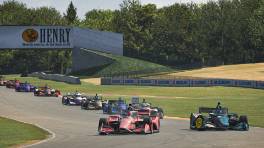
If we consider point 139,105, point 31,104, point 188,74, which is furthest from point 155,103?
point 188,74

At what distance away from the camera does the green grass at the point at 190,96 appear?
53.7 metres

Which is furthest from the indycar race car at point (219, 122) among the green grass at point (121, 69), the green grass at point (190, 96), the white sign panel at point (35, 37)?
the green grass at point (121, 69)

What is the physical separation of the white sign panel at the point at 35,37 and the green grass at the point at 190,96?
7.32 meters

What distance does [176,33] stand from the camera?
155 m

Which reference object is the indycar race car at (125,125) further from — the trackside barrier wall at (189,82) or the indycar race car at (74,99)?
the trackside barrier wall at (189,82)

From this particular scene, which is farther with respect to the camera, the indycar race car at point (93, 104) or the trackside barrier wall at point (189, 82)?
the trackside barrier wall at point (189, 82)

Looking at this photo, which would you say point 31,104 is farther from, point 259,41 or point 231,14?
point 231,14

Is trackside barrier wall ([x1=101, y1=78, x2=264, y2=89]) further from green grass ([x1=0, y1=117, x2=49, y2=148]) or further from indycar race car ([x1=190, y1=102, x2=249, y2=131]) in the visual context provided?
green grass ([x1=0, y1=117, x2=49, y2=148])

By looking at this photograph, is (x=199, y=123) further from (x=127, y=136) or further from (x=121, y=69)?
(x=121, y=69)

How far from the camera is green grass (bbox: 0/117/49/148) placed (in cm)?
2833

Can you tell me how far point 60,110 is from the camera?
53.8m

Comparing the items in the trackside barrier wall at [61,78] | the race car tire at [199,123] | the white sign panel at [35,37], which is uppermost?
the white sign panel at [35,37]

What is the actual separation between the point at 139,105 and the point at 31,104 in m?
22.4

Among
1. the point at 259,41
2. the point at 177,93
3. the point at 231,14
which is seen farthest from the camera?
the point at 231,14
